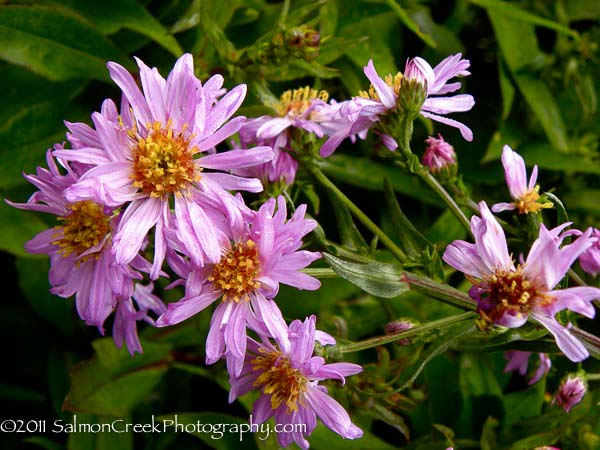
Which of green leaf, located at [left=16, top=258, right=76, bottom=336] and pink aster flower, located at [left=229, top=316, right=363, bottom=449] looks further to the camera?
green leaf, located at [left=16, top=258, right=76, bottom=336]

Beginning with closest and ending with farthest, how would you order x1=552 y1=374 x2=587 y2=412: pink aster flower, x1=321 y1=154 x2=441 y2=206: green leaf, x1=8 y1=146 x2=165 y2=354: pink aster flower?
x1=8 y1=146 x2=165 y2=354: pink aster flower → x1=552 y1=374 x2=587 y2=412: pink aster flower → x1=321 y1=154 x2=441 y2=206: green leaf

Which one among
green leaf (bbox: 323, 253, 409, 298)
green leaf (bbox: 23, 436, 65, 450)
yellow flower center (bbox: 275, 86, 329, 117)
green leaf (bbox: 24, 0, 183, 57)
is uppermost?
green leaf (bbox: 24, 0, 183, 57)

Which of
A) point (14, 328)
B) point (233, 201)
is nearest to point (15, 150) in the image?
point (14, 328)

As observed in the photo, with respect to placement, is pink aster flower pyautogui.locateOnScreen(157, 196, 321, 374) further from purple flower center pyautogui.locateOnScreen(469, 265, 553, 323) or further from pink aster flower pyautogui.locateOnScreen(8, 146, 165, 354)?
purple flower center pyautogui.locateOnScreen(469, 265, 553, 323)

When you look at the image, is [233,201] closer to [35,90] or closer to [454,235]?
[454,235]

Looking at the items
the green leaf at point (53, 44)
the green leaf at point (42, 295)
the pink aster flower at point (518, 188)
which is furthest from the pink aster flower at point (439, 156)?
the green leaf at point (42, 295)

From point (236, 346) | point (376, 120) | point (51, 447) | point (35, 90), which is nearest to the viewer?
point (236, 346)

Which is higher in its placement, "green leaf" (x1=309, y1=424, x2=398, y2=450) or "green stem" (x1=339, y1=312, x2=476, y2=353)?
"green stem" (x1=339, y1=312, x2=476, y2=353)

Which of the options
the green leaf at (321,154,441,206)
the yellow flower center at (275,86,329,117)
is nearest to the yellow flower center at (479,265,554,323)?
the yellow flower center at (275,86,329,117)
